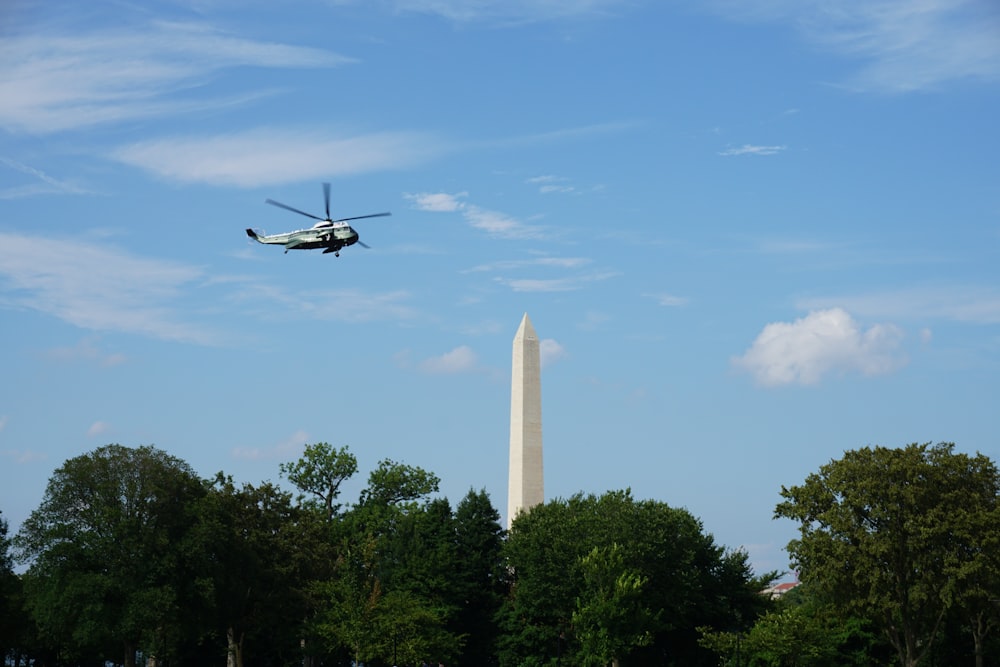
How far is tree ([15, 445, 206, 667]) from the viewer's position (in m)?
61.8

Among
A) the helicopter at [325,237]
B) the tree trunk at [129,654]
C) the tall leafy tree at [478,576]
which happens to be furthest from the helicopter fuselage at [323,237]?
the tall leafy tree at [478,576]

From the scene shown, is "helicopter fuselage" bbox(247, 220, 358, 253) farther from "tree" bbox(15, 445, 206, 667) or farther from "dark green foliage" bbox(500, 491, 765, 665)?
"dark green foliage" bbox(500, 491, 765, 665)

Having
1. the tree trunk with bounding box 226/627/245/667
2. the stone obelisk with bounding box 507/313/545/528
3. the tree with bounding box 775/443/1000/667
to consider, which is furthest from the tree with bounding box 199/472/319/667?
the tree with bounding box 775/443/1000/667

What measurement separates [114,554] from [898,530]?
37256 millimetres

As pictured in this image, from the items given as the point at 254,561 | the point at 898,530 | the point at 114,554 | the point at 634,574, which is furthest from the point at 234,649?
the point at 898,530

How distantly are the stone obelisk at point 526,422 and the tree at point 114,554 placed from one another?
2439 cm

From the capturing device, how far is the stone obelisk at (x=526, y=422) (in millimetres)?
83250

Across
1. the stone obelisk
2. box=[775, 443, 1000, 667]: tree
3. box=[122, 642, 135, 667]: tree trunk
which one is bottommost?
box=[122, 642, 135, 667]: tree trunk

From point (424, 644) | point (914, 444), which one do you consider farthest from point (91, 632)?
point (914, 444)

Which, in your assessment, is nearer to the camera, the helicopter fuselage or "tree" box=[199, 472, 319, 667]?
the helicopter fuselage

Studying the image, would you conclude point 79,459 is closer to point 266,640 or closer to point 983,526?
point 266,640

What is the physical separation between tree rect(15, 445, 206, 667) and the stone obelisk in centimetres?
2439

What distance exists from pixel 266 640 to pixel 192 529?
20568mm

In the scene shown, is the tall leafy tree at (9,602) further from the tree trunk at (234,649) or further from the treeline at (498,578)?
the tree trunk at (234,649)
